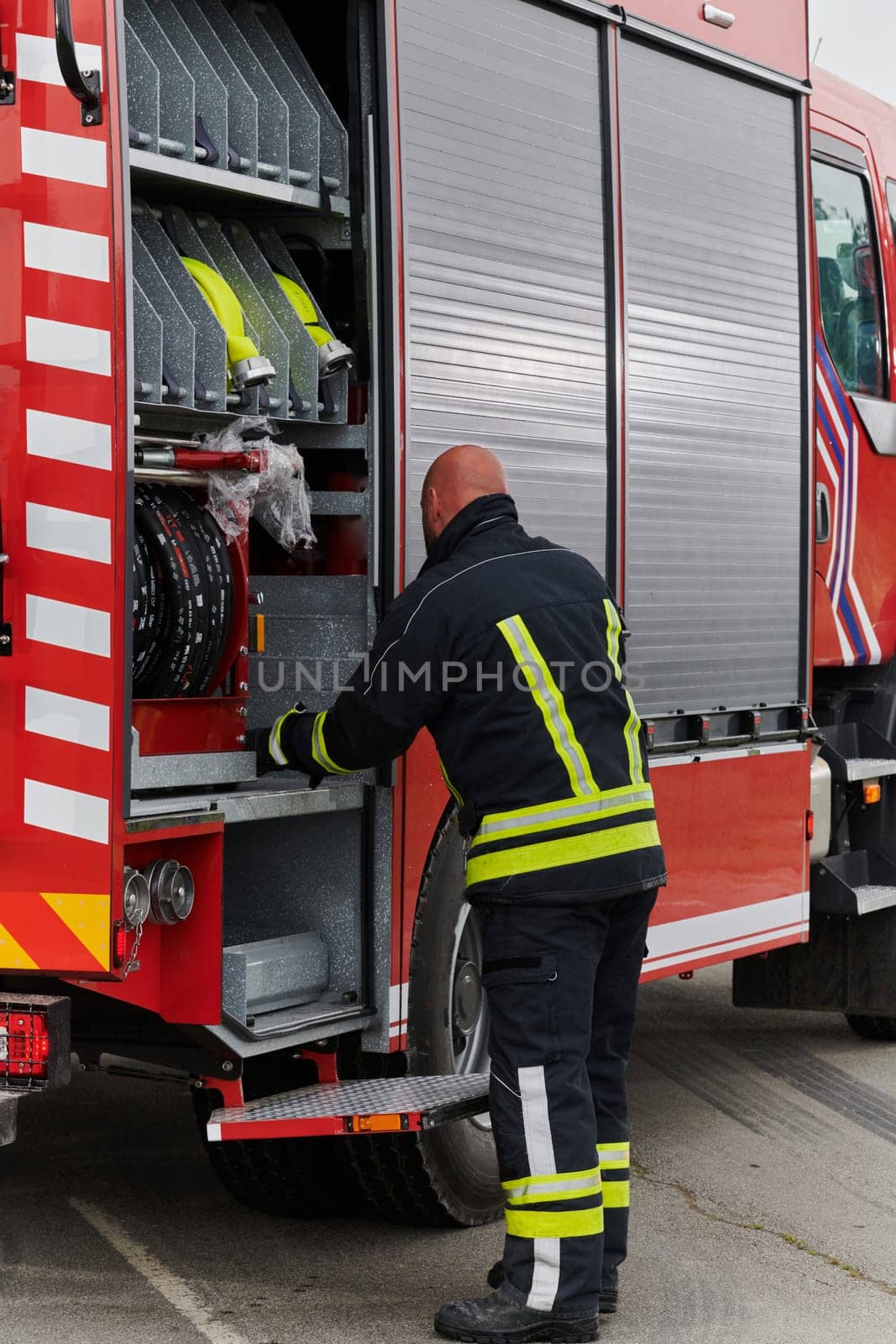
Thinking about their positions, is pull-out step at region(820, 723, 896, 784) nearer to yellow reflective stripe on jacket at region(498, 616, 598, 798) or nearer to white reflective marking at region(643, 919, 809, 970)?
white reflective marking at region(643, 919, 809, 970)

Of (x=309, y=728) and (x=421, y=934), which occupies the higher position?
(x=309, y=728)

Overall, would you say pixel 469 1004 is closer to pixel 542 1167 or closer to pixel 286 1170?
pixel 286 1170

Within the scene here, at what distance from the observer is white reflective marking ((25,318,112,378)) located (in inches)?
157

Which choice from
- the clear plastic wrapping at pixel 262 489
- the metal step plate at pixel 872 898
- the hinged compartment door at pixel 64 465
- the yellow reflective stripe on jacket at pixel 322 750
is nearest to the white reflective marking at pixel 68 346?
the hinged compartment door at pixel 64 465

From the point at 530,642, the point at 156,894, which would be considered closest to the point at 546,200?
the point at 530,642

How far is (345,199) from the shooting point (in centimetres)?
485

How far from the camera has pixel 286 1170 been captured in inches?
206

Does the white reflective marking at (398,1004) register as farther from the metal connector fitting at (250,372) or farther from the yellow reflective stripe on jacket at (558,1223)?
the metal connector fitting at (250,372)

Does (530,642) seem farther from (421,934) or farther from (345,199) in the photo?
(345,199)

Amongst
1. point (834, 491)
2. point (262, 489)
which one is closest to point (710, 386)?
point (834, 491)

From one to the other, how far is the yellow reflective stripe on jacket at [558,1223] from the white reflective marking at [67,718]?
1.40 metres

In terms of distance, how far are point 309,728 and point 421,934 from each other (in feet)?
2.25

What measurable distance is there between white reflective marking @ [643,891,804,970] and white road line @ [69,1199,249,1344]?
160 cm

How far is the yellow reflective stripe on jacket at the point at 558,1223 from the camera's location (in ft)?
14.3
